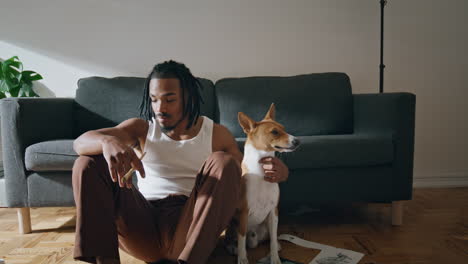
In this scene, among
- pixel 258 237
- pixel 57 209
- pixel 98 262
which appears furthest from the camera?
pixel 57 209

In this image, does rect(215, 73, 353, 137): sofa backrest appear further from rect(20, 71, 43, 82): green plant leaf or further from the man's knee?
rect(20, 71, 43, 82): green plant leaf

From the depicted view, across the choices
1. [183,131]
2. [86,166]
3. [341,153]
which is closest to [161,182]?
[183,131]

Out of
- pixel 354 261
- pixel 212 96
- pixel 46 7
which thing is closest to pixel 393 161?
pixel 354 261

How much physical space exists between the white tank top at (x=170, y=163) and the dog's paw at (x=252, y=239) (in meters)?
0.35

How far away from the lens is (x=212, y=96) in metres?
2.18

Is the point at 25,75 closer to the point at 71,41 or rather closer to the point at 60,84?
the point at 60,84

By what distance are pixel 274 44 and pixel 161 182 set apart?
1.70 metres

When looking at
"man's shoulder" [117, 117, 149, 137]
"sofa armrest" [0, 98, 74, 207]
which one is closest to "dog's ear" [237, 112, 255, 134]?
"man's shoulder" [117, 117, 149, 137]

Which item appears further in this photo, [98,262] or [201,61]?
[201,61]

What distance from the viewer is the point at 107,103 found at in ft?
6.88

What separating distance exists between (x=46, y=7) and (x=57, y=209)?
4.99 ft

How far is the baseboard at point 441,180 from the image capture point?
2.50m

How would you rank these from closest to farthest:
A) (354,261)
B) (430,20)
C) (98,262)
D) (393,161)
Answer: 1. (98,262)
2. (354,261)
3. (393,161)
4. (430,20)

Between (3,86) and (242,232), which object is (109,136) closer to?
(242,232)
